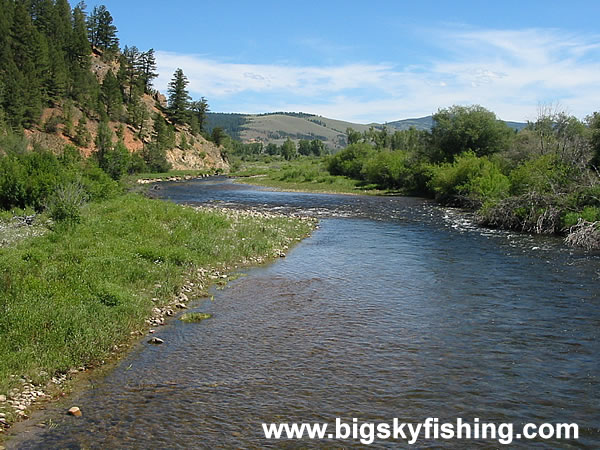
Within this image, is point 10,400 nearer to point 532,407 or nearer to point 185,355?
point 185,355

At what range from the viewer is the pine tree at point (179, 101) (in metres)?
119

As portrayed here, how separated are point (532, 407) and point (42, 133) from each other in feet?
272

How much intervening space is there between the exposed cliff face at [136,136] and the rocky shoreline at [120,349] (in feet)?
186

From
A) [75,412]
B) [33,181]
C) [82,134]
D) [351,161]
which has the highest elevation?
Result: [82,134]

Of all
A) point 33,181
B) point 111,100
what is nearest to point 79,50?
point 111,100

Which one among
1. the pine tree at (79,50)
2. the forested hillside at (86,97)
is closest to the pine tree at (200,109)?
the forested hillside at (86,97)

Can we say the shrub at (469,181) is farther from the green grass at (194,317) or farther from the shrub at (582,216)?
the green grass at (194,317)

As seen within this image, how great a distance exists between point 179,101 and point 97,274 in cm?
11341

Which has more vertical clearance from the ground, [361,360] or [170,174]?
[170,174]

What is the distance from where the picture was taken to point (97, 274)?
14.0m

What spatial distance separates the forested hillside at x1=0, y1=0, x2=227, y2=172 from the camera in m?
75.5

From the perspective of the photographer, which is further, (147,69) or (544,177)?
(147,69)

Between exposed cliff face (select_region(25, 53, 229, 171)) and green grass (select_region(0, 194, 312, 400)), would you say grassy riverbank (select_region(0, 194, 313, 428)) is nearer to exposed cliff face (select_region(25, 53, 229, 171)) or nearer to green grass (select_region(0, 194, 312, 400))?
green grass (select_region(0, 194, 312, 400))

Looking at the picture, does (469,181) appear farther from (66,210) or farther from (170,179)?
(170,179)
